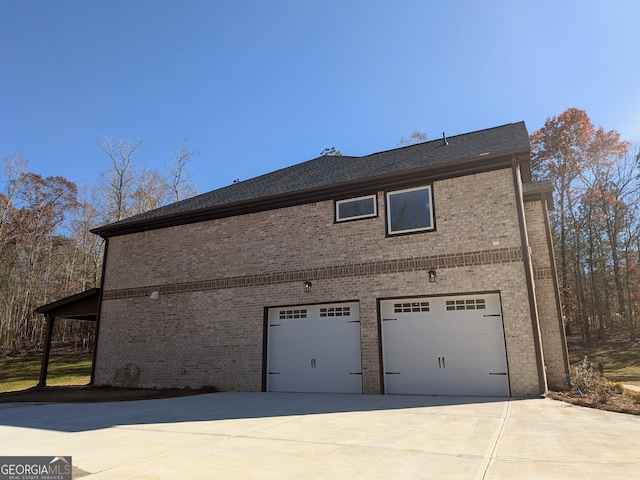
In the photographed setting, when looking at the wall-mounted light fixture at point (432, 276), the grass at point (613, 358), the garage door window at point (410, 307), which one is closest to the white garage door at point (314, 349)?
the garage door window at point (410, 307)

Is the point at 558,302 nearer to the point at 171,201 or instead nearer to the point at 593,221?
the point at 593,221

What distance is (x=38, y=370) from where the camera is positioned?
23.4 meters

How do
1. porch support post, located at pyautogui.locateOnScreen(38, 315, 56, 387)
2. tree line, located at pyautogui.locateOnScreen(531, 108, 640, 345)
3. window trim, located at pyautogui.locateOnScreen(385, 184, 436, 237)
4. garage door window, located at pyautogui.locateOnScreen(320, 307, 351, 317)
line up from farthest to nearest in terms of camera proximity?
tree line, located at pyautogui.locateOnScreen(531, 108, 640, 345)
porch support post, located at pyautogui.locateOnScreen(38, 315, 56, 387)
garage door window, located at pyautogui.locateOnScreen(320, 307, 351, 317)
window trim, located at pyautogui.locateOnScreen(385, 184, 436, 237)

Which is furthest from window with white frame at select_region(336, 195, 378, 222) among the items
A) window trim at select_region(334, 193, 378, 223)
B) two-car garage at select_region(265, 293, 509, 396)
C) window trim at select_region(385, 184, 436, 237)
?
two-car garage at select_region(265, 293, 509, 396)

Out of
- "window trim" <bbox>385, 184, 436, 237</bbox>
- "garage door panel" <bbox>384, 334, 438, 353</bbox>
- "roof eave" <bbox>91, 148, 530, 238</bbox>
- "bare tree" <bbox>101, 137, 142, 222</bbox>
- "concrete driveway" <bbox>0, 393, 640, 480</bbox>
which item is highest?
"bare tree" <bbox>101, 137, 142, 222</bbox>

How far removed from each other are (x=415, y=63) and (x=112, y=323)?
43.5 ft

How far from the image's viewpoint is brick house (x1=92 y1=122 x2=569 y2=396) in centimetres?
963

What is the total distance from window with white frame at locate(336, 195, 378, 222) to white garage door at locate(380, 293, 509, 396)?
255 cm

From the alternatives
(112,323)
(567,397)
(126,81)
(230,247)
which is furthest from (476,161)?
(112,323)

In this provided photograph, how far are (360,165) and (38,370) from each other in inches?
903

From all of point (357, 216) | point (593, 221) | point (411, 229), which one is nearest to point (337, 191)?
point (357, 216)

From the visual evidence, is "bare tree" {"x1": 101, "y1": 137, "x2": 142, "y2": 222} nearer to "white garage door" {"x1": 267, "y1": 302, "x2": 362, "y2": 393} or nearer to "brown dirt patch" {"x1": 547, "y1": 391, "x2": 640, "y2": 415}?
"white garage door" {"x1": 267, "y1": 302, "x2": 362, "y2": 393}

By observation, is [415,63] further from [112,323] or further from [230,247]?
[112,323]

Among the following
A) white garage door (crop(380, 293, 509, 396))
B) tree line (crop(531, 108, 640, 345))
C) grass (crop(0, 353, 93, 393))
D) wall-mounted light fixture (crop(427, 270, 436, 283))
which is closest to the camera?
white garage door (crop(380, 293, 509, 396))
